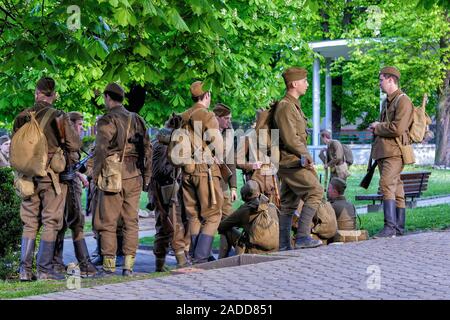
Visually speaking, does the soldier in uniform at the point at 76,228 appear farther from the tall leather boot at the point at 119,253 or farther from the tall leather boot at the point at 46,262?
the tall leather boot at the point at 119,253

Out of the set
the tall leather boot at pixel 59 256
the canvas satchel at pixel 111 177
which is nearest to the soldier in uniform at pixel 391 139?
the canvas satchel at pixel 111 177

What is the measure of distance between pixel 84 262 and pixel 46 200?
0.99 m

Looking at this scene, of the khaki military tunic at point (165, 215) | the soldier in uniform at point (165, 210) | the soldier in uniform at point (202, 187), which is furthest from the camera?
the khaki military tunic at point (165, 215)

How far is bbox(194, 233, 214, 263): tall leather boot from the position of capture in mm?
11555

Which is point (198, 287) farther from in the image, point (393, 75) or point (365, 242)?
point (393, 75)

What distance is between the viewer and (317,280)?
30.2ft

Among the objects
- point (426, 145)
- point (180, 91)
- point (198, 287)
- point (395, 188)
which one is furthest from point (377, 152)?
point (426, 145)

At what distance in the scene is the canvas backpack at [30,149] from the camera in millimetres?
11094

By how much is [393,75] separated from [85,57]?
399 cm

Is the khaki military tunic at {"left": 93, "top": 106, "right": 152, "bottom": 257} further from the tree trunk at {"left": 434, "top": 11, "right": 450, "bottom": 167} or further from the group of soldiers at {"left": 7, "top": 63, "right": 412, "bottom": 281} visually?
the tree trunk at {"left": 434, "top": 11, "right": 450, "bottom": 167}

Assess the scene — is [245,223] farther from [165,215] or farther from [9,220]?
[9,220]

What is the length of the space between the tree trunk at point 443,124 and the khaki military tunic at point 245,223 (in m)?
30.1

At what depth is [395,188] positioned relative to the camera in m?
13.4

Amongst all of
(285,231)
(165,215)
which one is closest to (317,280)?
(285,231)
